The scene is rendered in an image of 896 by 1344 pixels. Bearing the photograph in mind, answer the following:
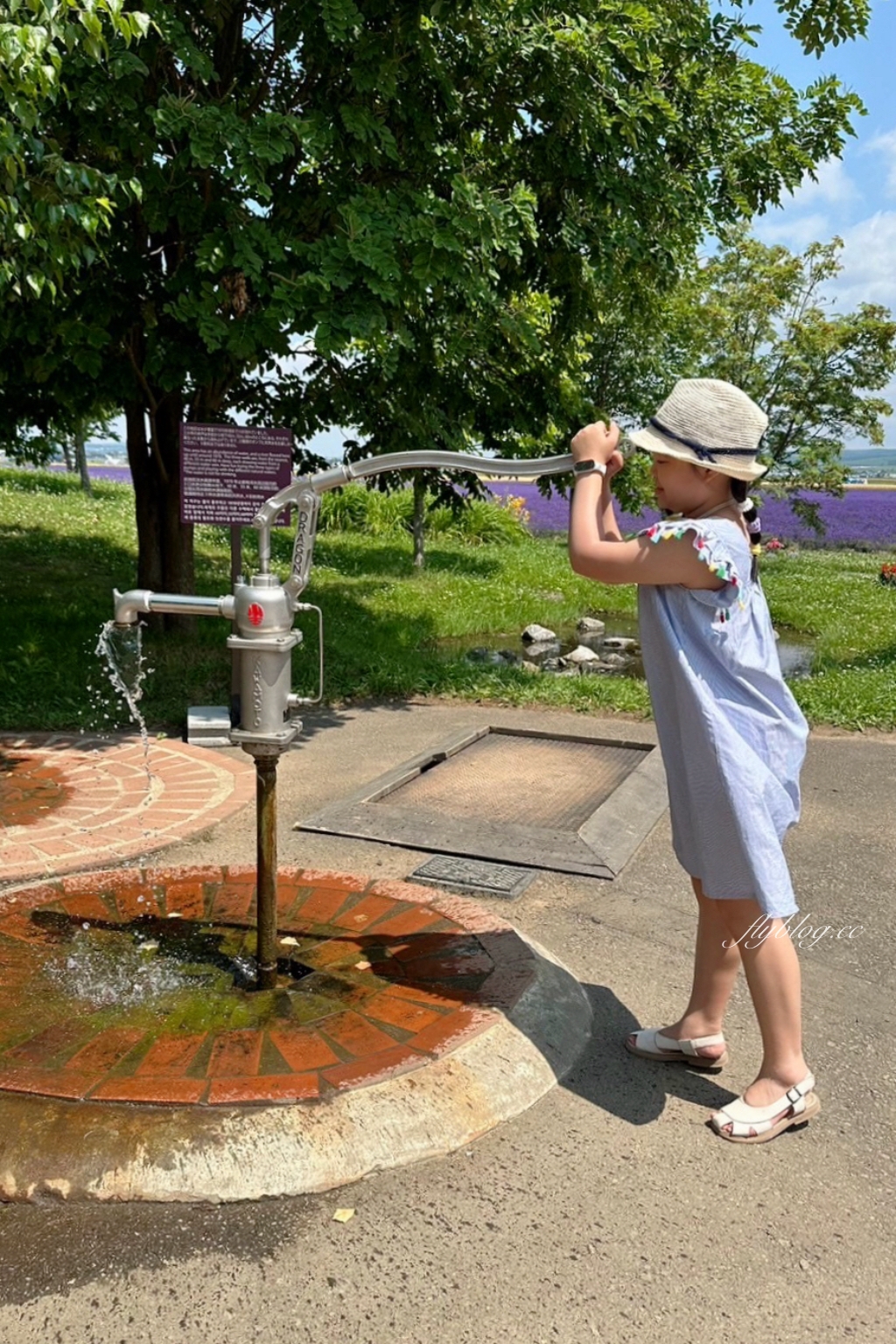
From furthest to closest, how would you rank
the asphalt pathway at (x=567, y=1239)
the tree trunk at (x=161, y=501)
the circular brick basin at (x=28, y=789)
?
1. the tree trunk at (x=161, y=501)
2. the circular brick basin at (x=28, y=789)
3. the asphalt pathway at (x=567, y=1239)

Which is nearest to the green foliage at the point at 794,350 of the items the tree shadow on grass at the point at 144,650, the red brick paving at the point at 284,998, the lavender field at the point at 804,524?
the lavender field at the point at 804,524

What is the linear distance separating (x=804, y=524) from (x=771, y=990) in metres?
24.1

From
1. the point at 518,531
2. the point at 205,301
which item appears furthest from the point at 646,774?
→ the point at 518,531

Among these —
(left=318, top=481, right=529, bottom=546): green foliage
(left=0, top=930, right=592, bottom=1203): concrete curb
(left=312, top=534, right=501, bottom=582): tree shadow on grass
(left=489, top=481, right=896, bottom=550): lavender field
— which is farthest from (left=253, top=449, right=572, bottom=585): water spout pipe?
(left=489, top=481, right=896, bottom=550): lavender field

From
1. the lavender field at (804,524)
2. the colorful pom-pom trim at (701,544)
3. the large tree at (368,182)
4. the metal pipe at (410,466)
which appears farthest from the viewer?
the lavender field at (804,524)

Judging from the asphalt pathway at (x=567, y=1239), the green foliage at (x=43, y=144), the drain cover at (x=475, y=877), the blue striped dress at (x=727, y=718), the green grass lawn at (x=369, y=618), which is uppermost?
the green foliage at (x=43, y=144)

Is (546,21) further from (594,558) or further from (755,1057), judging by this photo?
(755,1057)

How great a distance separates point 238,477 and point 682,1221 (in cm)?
558

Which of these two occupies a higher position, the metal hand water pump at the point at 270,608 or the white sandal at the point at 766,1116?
the metal hand water pump at the point at 270,608

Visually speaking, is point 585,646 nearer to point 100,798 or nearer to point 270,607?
point 100,798

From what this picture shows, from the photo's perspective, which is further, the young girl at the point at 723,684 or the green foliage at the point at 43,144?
the green foliage at the point at 43,144

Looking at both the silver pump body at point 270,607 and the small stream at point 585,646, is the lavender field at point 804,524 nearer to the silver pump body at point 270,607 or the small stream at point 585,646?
the small stream at point 585,646

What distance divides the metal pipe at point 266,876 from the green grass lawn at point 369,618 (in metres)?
3.72

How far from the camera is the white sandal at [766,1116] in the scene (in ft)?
8.25
